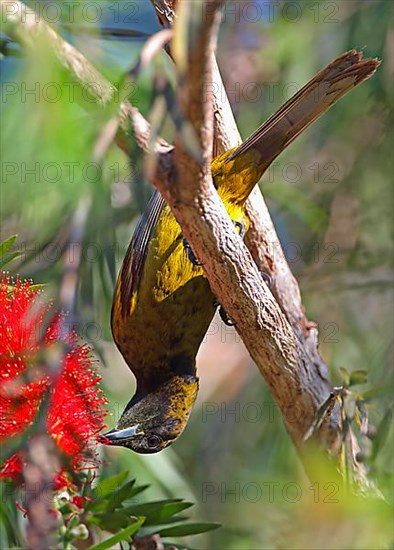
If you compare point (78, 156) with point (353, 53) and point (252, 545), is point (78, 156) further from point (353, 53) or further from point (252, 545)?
point (252, 545)

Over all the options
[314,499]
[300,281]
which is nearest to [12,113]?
[314,499]

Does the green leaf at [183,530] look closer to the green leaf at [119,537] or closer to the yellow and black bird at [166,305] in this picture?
the green leaf at [119,537]

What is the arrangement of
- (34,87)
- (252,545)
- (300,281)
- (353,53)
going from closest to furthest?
(34,87) < (353,53) < (252,545) < (300,281)

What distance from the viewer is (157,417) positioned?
2779 mm

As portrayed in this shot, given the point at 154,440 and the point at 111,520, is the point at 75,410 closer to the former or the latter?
the point at 111,520

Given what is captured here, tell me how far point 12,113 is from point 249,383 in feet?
9.74

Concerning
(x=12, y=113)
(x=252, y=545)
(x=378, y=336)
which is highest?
(x=12, y=113)

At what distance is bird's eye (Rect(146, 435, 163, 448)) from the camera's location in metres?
2.76

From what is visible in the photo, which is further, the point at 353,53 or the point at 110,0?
the point at 110,0

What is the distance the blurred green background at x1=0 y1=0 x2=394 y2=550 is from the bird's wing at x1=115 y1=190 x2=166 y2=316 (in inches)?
3.8

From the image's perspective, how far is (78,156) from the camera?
1321 mm

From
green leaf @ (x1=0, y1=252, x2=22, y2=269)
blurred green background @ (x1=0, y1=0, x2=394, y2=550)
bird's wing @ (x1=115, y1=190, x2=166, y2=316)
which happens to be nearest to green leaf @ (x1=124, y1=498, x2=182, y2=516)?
blurred green background @ (x1=0, y1=0, x2=394, y2=550)

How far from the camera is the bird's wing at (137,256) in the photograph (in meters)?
2.72

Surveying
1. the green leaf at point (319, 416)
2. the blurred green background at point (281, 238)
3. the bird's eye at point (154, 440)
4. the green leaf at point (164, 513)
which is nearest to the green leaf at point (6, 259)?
the blurred green background at point (281, 238)
